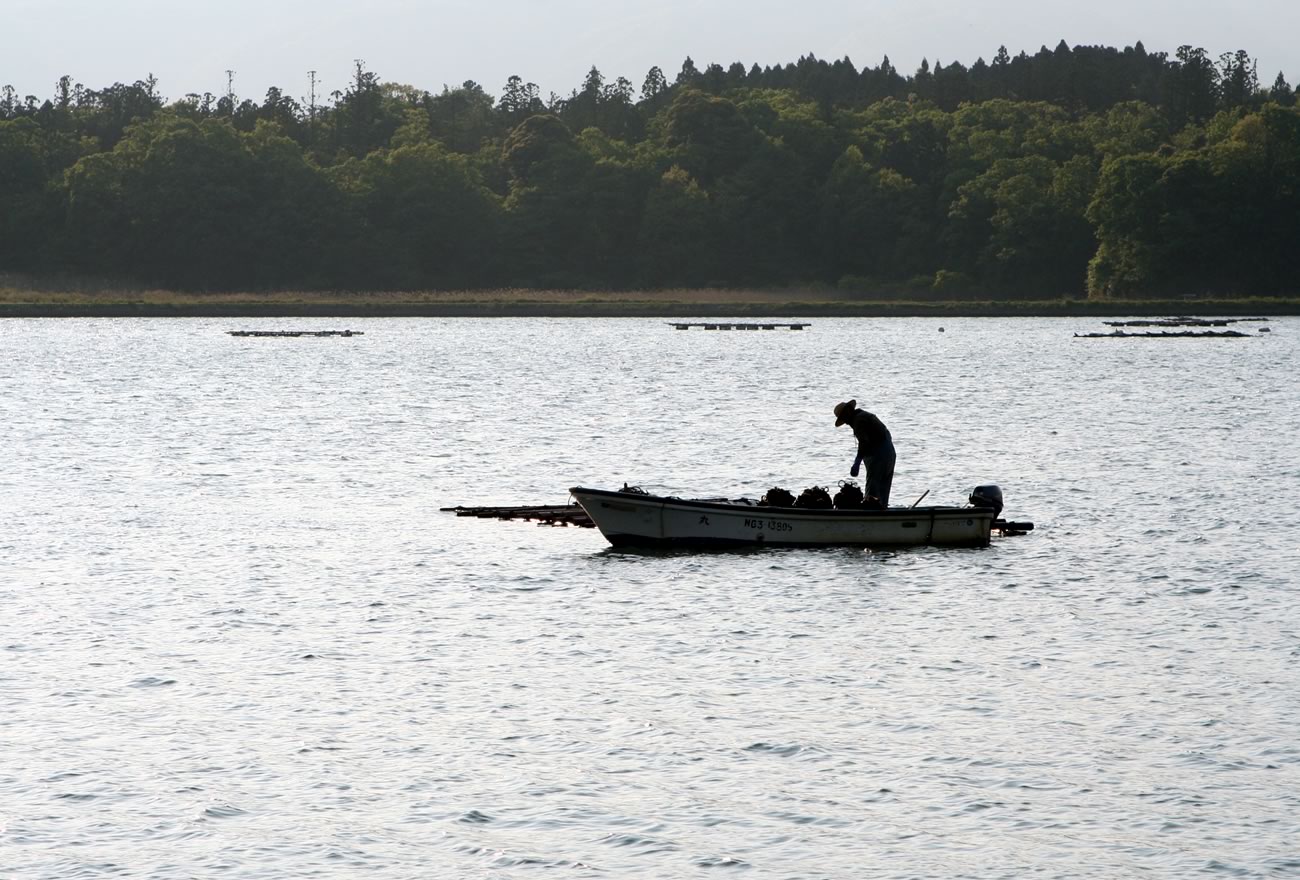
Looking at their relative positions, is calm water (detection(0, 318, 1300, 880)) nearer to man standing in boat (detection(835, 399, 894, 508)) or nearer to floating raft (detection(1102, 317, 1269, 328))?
man standing in boat (detection(835, 399, 894, 508))

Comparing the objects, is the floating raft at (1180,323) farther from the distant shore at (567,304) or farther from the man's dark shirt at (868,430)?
the man's dark shirt at (868,430)

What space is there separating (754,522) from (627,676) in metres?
10.2

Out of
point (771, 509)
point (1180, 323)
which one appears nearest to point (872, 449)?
point (771, 509)

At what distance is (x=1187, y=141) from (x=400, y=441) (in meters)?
148

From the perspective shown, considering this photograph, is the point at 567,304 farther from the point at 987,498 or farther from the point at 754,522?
the point at 754,522

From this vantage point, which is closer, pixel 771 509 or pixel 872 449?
pixel 771 509

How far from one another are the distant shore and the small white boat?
14386 cm

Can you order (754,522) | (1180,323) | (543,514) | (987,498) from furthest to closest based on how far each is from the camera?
(1180,323) < (543,514) < (987,498) < (754,522)

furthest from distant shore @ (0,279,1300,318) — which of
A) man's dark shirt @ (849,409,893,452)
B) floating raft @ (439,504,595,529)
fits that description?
man's dark shirt @ (849,409,893,452)

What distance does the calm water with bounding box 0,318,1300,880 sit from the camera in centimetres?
1688

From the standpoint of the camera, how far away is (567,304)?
181 meters

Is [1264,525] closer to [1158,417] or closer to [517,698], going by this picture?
[517,698]

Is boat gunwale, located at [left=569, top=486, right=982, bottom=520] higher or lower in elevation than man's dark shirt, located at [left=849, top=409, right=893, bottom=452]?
lower

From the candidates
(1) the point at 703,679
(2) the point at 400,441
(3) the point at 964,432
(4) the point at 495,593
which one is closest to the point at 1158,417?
(3) the point at 964,432
